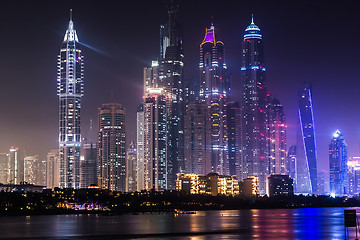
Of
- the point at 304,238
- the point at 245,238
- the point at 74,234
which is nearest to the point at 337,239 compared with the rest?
the point at 304,238

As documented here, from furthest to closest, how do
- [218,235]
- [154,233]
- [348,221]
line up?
[154,233], [218,235], [348,221]

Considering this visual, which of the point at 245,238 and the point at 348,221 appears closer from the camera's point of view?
the point at 348,221

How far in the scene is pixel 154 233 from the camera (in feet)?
395

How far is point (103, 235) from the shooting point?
117 meters

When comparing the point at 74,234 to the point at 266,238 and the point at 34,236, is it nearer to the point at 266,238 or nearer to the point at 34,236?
the point at 34,236

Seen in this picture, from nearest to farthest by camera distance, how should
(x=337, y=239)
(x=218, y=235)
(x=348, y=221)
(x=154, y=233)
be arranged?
(x=348, y=221), (x=337, y=239), (x=218, y=235), (x=154, y=233)

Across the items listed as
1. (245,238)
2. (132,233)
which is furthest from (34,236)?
(245,238)

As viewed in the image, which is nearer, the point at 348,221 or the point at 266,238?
the point at 348,221

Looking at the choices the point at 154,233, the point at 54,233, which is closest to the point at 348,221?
the point at 154,233

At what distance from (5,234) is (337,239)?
5983 centimetres

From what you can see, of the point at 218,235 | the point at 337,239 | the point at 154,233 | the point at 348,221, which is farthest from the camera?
the point at 154,233

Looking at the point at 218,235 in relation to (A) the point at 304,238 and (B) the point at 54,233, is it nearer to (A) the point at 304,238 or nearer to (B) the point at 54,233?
(A) the point at 304,238

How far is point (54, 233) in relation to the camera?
404ft

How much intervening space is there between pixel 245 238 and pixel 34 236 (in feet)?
127
